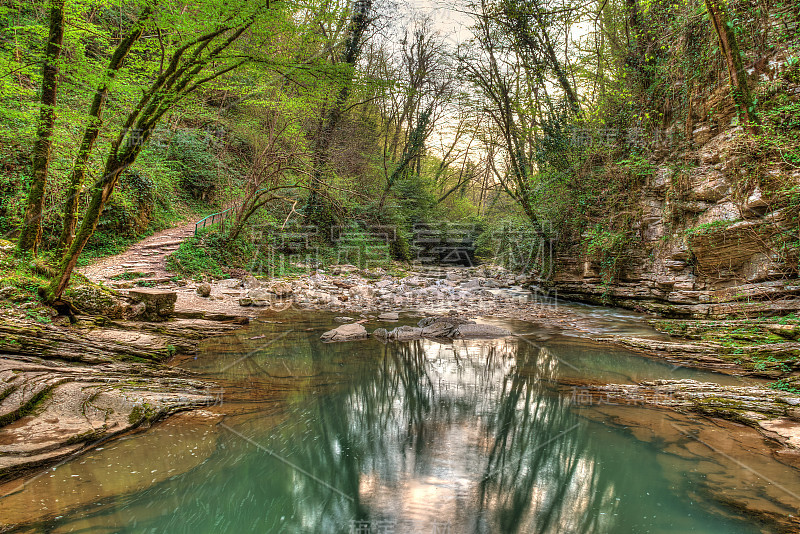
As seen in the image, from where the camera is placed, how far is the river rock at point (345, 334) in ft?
21.2

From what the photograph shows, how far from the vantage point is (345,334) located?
6598mm

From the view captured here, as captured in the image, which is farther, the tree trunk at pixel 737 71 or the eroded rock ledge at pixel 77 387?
the tree trunk at pixel 737 71

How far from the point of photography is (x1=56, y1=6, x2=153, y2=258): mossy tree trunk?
171 inches

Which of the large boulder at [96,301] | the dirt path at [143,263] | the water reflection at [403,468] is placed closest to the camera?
the water reflection at [403,468]

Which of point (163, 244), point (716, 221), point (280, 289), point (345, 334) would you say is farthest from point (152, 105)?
point (716, 221)

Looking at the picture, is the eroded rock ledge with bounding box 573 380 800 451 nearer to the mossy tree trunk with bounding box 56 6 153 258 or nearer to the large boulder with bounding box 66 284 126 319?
the large boulder with bounding box 66 284 126 319

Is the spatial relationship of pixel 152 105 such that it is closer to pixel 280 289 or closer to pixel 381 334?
pixel 381 334

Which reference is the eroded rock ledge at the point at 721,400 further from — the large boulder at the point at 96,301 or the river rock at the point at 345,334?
the large boulder at the point at 96,301

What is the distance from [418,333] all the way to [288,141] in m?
8.81

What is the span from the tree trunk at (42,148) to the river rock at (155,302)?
1.34m

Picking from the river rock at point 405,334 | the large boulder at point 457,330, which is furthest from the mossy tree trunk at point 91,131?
the large boulder at point 457,330

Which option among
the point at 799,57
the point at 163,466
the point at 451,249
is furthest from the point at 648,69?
the point at 451,249

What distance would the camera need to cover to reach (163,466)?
2717 mm

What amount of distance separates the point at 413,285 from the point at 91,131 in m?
9.61
